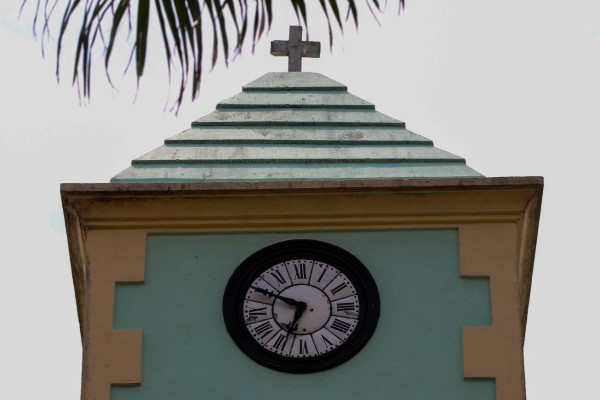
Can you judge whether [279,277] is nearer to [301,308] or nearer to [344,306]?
[301,308]

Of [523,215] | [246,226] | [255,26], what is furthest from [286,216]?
[255,26]

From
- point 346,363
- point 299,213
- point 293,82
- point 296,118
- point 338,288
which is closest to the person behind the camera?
point 346,363

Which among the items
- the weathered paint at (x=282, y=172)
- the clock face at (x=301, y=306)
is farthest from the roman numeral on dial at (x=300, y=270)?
the weathered paint at (x=282, y=172)

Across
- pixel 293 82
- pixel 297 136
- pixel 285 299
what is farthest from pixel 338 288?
pixel 293 82

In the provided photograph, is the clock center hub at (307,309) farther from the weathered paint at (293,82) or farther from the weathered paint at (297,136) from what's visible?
the weathered paint at (293,82)

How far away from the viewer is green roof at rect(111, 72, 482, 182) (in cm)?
1012

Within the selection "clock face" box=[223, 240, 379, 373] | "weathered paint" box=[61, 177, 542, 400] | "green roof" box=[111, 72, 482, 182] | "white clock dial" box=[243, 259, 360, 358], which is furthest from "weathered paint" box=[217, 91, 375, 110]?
"white clock dial" box=[243, 259, 360, 358]

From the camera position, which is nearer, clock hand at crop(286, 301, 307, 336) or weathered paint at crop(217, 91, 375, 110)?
clock hand at crop(286, 301, 307, 336)

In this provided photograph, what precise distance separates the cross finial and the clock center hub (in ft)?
7.11

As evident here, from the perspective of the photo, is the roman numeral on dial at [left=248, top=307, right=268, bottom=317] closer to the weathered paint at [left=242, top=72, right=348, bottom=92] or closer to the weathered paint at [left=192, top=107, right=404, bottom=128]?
the weathered paint at [left=192, top=107, right=404, bottom=128]

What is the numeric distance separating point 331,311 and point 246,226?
0.82m

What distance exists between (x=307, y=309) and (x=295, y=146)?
133 cm

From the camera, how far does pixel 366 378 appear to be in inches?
368

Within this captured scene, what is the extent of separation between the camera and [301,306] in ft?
31.1
